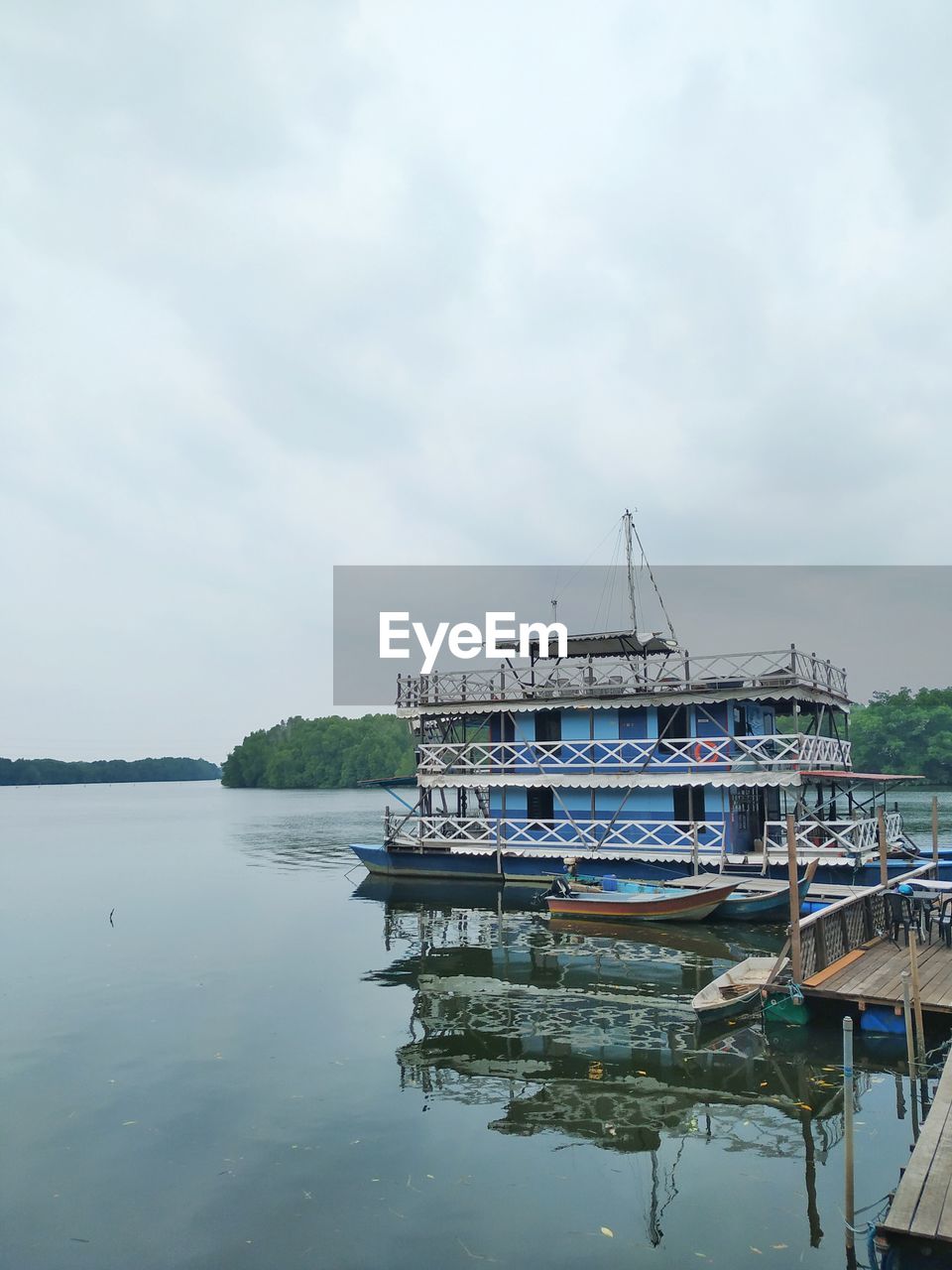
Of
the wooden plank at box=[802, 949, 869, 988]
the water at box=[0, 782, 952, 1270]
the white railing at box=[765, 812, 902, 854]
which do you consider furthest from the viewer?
the white railing at box=[765, 812, 902, 854]

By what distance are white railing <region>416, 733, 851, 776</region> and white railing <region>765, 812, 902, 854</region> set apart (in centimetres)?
208

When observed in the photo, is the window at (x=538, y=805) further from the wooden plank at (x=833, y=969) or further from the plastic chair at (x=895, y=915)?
the wooden plank at (x=833, y=969)

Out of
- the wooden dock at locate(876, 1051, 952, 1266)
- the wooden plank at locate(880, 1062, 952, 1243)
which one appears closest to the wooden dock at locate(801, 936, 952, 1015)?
the wooden plank at locate(880, 1062, 952, 1243)

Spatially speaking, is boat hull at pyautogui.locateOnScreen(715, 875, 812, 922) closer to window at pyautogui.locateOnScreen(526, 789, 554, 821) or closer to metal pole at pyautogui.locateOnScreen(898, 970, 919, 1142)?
window at pyautogui.locateOnScreen(526, 789, 554, 821)

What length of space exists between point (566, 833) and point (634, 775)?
3.66 m

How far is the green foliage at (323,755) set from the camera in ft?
496

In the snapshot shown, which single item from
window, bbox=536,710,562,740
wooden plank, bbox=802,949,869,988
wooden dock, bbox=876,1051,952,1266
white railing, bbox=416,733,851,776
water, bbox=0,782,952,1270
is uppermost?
window, bbox=536,710,562,740

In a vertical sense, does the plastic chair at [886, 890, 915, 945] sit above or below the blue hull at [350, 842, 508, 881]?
above

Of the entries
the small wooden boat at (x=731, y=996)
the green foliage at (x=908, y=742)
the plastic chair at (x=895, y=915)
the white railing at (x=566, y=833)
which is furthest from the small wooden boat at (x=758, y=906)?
the green foliage at (x=908, y=742)

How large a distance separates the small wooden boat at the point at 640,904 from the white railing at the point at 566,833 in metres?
3.33

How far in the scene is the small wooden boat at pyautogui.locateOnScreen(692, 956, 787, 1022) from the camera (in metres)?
15.7

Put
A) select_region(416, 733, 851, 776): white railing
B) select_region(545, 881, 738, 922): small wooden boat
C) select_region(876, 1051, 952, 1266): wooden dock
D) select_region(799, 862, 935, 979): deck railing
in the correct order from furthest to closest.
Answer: select_region(416, 733, 851, 776): white railing < select_region(545, 881, 738, 922): small wooden boat < select_region(799, 862, 935, 979): deck railing < select_region(876, 1051, 952, 1266): wooden dock

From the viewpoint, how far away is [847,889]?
24922mm

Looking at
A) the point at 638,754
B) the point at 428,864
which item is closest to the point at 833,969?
the point at 638,754
